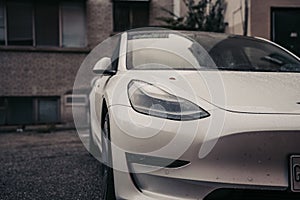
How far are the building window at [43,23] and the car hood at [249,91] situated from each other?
29.7ft

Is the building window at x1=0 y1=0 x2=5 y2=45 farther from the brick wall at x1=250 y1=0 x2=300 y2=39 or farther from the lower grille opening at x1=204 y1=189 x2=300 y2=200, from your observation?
the lower grille opening at x1=204 y1=189 x2=300 y2=200

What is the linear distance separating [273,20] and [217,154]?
6795 millimetres

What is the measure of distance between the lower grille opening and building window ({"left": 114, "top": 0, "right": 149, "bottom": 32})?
996cm

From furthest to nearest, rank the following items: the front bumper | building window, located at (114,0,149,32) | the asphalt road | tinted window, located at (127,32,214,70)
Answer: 1. building window, located at (114,0,149,32)
2. the asphalt road
3. tinted window, located at (127,32,214,70)
4. the front bumper

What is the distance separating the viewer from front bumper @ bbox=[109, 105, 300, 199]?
2100 mm

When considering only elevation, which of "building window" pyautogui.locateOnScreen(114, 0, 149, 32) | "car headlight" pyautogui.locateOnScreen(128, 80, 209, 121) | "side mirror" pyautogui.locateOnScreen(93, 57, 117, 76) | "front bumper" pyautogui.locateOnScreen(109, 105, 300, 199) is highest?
"building window" pyautogui.locateOnScreen(114, 0, 149, 32)

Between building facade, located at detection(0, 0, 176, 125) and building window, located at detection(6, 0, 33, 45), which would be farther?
building window, located at detection(6, 0, 33, 45)

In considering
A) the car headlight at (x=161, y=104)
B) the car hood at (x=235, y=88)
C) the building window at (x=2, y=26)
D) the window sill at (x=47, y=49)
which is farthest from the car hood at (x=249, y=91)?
the building window at (x=2, y=26)

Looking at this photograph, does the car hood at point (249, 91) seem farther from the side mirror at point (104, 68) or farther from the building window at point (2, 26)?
the building window at point (2, 26)

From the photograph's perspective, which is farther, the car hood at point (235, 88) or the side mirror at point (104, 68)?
the side mirror at point (104, 68)

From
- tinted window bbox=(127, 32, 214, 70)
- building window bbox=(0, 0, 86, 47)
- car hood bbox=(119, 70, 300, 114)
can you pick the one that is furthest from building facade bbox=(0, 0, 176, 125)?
car hood bbox=(119, 70, 300, 114)

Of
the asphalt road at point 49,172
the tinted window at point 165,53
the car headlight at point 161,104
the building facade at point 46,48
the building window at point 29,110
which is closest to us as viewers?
the car headlight at point 161,104

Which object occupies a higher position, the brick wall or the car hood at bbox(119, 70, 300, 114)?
the brick wall

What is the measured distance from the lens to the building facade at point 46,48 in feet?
34.9
